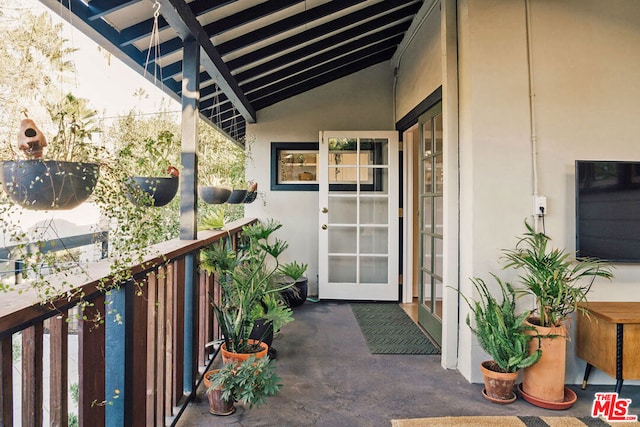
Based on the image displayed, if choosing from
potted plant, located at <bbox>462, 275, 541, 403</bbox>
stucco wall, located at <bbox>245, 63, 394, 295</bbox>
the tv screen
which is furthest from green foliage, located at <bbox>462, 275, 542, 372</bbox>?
stucco wall, located at <bbox>245, 63, 394, 295</bbox>

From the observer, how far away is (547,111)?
8.73ft

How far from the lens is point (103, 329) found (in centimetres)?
149

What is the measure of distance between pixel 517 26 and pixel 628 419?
236 cm

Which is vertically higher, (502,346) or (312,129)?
(312,129)

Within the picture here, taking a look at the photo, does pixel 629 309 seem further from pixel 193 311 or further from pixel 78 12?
pixel 78 12

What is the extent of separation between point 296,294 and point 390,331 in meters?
1.16

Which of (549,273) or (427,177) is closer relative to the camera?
(549,273)

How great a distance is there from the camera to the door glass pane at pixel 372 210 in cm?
482

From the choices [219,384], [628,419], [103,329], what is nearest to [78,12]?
[103,329]

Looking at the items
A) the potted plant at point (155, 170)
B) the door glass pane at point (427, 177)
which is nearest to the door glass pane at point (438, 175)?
the door glass pane at point (427, 177)

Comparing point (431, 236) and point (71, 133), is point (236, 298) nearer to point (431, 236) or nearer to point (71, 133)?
point (71, 133)

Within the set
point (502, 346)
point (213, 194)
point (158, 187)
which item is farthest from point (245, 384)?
point (502, 346)

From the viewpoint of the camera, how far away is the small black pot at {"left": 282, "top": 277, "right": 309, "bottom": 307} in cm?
443

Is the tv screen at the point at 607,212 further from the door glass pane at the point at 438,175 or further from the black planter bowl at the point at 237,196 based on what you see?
the black planter bowl at the point at 237,196
